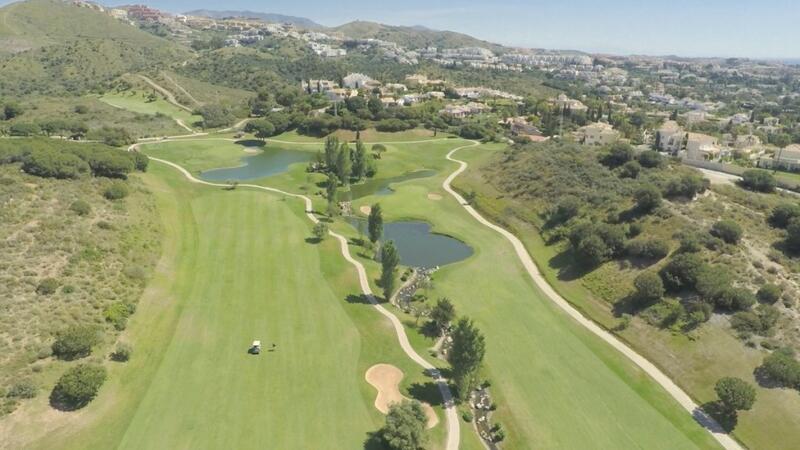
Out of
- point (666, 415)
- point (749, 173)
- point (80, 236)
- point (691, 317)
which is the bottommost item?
point (666, 415)

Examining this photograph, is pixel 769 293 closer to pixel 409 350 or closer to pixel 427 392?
pixel 427 392

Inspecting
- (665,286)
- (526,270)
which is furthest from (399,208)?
(665,286)

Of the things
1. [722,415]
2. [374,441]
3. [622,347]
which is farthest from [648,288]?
[374,441]

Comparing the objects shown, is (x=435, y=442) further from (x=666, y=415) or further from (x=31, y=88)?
(x=31, y=88)

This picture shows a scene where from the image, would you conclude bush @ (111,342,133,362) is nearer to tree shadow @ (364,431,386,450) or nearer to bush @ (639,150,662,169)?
tree shadow @ (364,431,386,450)

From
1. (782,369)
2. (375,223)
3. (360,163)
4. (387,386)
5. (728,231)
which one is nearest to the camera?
(782,369)

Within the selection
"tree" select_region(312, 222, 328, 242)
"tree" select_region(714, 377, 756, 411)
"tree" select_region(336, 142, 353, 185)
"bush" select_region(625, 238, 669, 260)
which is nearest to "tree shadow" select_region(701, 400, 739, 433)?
"tree" select_region(714, 377, 756, 411)
